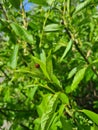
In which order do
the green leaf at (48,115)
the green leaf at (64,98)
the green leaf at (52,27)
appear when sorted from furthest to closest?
the green leaf at (52,27)
the green leaf at (64,98)
the green leaf at (48,115)

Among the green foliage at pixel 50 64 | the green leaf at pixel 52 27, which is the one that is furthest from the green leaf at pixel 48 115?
the green leaf at pixel 52 27

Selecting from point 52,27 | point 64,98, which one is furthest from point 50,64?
point 52,27

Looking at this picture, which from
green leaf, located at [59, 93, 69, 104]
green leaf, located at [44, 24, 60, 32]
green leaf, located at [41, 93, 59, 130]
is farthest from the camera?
green leaf, located at [44, 24, 60, 32]

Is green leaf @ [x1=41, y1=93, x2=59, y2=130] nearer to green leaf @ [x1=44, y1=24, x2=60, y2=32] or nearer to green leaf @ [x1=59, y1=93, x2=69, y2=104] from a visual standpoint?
green leaf @ [x1=59, y1=93, x2=69, y2=104]

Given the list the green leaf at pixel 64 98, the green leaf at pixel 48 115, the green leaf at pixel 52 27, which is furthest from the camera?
the green leaf at pixel 52 27

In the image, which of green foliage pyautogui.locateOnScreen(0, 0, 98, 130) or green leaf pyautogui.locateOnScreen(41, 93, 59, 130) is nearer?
green leaf pyautogui.locateOnScreen(41, 93, 59, 130)

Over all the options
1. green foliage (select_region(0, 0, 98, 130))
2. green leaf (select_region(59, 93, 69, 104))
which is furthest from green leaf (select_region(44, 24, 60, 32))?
green leaf (select_region(59, 93, 69, 104))

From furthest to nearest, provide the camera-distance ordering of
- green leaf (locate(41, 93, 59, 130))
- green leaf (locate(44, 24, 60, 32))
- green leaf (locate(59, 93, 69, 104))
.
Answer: green leaf (locate(44, 24, 60, 32)), green leaf (locate(59, 93, 69, 104)), green leaf (locate(41, 93, 59, 130))

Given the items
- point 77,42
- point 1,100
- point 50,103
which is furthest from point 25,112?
point 50,103

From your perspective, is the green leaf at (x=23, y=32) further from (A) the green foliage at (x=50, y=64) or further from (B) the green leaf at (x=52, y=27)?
(B) the green leaf at (x=52, y=27)
